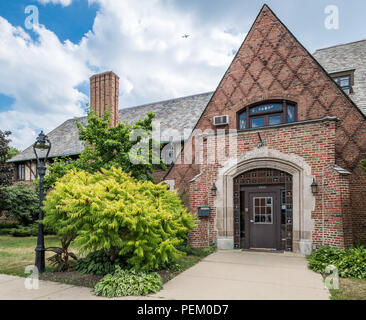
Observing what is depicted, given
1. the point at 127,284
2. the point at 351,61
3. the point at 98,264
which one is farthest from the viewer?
the point at 351,61

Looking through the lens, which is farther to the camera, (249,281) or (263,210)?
(263,210)

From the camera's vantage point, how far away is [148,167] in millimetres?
11734

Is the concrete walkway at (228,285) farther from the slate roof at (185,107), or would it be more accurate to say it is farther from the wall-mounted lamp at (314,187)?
the slate roof at (185,107)

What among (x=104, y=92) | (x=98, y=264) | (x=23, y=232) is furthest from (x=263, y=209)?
(x=23, y=232)

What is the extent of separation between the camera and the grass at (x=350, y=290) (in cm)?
527

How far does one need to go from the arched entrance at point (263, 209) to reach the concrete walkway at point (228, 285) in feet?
5.91

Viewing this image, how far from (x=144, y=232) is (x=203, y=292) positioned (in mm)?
1760

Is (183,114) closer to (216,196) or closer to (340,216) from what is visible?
(216,196)

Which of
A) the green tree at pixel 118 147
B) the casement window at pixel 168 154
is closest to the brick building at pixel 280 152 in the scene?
the green tree at pixel 118 147

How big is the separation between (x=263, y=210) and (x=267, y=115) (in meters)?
4.02

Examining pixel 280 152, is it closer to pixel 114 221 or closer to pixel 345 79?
pixel 345 79

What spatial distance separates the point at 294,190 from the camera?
9594 mm

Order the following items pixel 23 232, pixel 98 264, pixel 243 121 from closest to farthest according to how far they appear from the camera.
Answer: pixel 98 264 → pixel 243 121 → pixel 23 232

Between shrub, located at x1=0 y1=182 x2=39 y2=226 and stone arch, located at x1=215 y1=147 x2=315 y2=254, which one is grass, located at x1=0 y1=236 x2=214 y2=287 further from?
shrub, located at x1=0 y1=182 x2=39 y2=226
